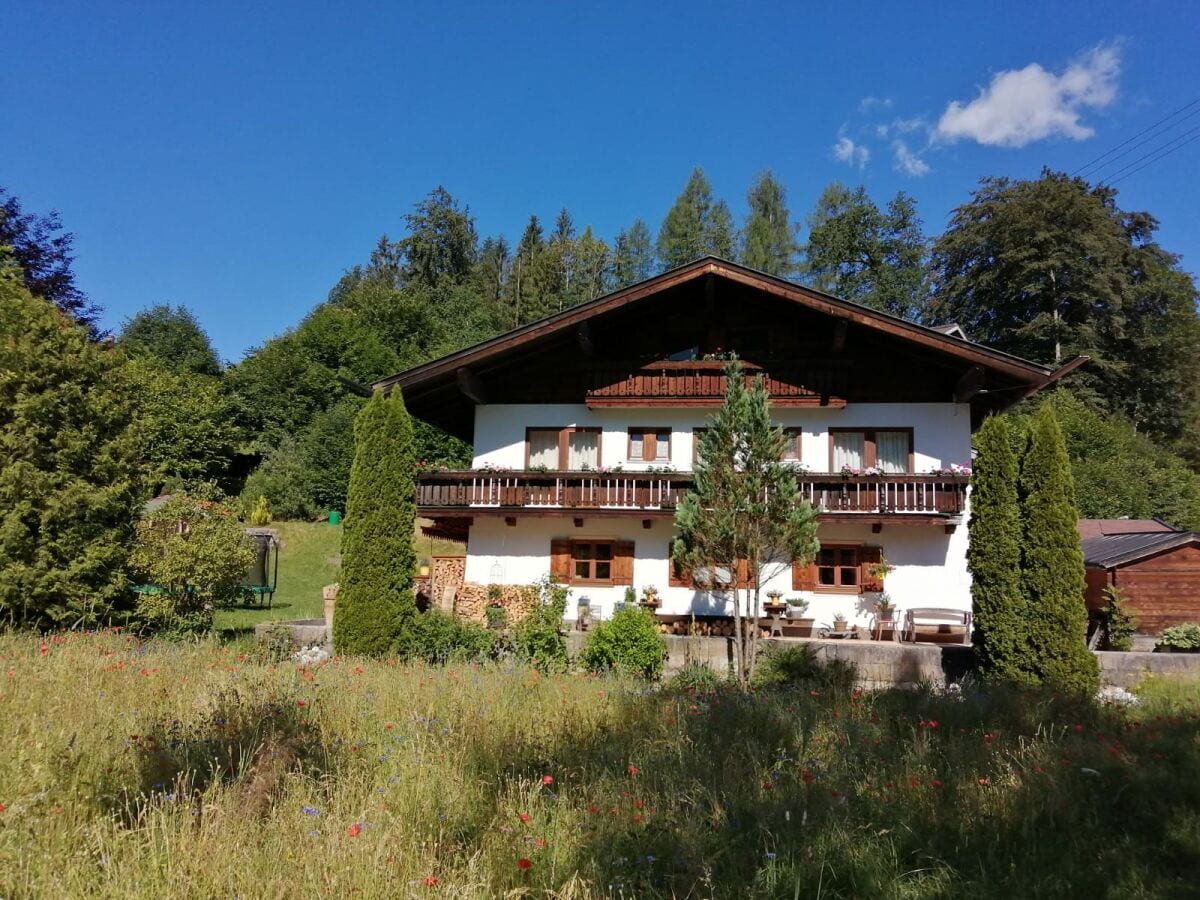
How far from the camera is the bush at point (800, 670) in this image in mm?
10938

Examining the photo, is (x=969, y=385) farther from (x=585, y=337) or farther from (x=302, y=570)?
(x=302, y=570)

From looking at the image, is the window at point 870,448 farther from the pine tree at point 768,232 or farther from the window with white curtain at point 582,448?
the pine tree at point 768,232

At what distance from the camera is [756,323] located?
18109 mm

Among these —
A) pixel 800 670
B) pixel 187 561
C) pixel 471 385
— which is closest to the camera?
pixel 800 670

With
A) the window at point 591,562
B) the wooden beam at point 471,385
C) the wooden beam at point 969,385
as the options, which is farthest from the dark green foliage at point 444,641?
the wooden beam at point 969,385

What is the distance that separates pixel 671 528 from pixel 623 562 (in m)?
1.37

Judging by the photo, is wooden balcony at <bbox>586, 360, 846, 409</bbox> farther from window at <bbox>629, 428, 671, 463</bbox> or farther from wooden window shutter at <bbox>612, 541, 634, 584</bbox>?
wooden window shutter at <bbox>612, 541, 634, 584</bbox>

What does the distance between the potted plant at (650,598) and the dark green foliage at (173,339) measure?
3755 centimetres

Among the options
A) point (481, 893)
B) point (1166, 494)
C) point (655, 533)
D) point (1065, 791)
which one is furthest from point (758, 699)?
point (1166, 494)

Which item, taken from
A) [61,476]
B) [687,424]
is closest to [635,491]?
[687,424]

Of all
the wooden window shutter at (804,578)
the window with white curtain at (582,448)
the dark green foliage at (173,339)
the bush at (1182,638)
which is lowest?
the bush at (1182,638)

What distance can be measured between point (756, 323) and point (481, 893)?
1619 centimetres

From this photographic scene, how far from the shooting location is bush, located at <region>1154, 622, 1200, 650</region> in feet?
46.9

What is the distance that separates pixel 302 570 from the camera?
27.5 metres
